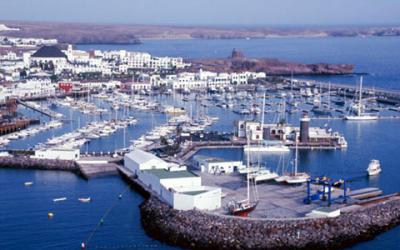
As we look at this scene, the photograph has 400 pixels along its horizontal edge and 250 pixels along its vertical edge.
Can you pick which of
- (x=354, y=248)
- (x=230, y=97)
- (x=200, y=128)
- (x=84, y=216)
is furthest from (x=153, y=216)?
(x=230, y=97)

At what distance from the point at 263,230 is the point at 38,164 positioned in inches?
161

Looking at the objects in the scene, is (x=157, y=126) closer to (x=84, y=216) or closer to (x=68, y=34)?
(x=84, y=216)

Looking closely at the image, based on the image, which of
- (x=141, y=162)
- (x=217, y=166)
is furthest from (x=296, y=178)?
(x=141, y=162)

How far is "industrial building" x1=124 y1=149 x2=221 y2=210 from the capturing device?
24.7 feet

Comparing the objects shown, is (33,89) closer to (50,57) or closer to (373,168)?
(50,57)

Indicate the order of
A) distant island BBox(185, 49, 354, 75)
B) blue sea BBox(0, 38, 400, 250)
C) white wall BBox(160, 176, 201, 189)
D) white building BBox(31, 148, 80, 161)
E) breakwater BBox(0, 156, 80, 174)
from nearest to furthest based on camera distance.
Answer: blue sea BBox(0, 38, 400, 250) < white wall BBox(160, 176, 201, 189) < breakwater BBox(0, 156, 80, 174) < white building BBox(31, 148, 80, 161) < distant island BBox(185, 49, 354, 75)

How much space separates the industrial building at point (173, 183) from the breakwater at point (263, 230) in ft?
0.47

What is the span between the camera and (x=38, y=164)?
33.1 ft

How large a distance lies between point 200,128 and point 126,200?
4936 mm

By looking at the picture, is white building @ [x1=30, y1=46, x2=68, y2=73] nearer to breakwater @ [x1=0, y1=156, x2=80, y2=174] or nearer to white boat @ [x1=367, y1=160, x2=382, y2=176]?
breakwater @ [x1=0, y1=156, x2=80, y2=174]

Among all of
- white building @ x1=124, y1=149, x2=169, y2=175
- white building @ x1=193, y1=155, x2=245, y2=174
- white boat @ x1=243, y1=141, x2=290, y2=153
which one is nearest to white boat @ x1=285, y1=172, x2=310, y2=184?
white building @ x1=193, y1=155, x2=245, y2=174

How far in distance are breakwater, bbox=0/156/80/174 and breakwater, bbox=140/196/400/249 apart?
9.10 feet

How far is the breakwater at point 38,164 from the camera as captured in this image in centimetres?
1002

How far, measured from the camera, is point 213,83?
21.3 meters
